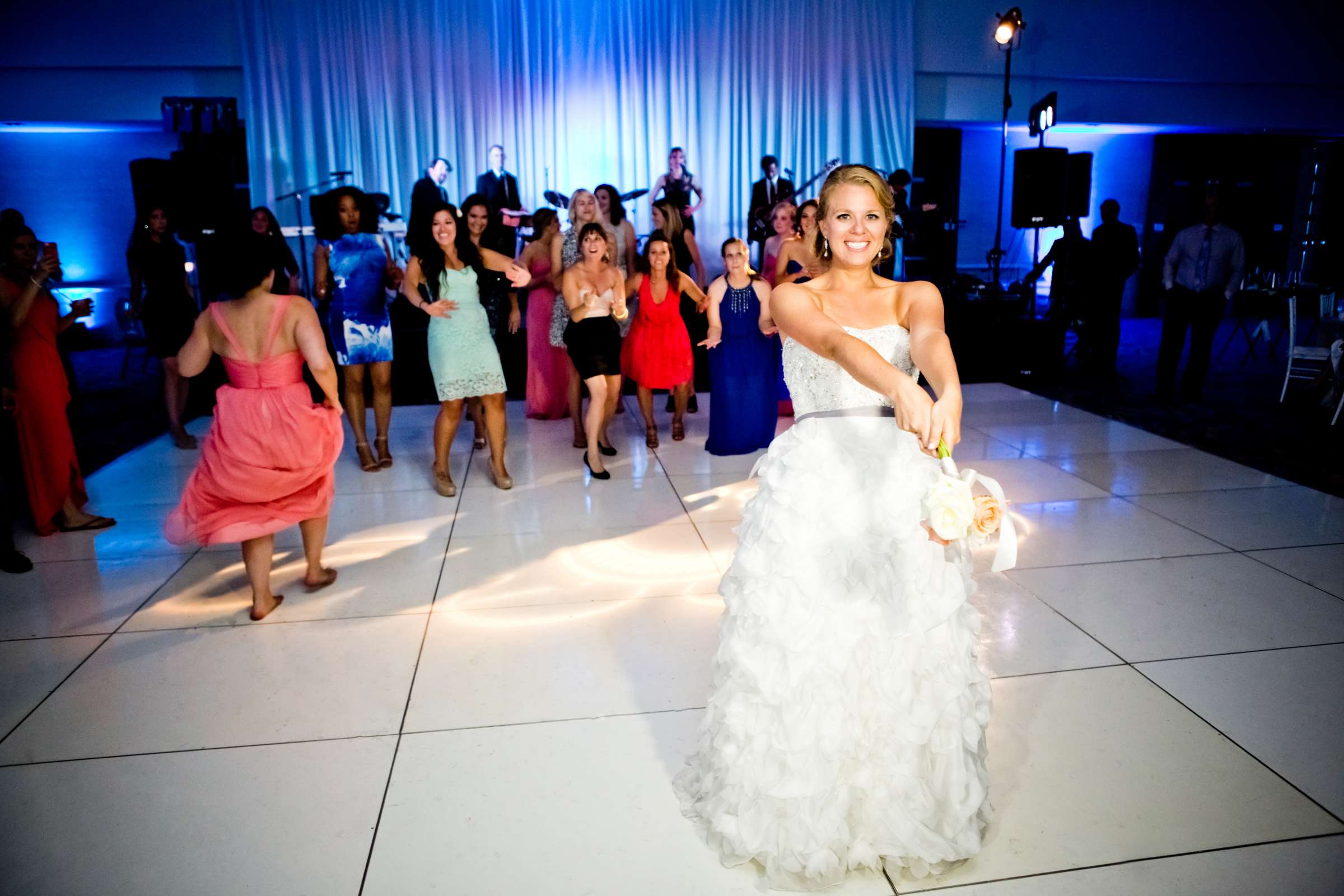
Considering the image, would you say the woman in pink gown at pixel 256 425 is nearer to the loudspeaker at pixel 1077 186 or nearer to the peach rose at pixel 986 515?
the peach rose at pixel 986 515

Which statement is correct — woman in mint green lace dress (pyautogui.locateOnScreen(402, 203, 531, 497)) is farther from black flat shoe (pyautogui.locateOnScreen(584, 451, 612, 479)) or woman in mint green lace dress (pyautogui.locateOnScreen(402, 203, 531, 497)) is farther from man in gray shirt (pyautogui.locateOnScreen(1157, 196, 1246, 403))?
man in gray shirt (pyautogui.locateOnScreen(1157, 196, 1246, 403))

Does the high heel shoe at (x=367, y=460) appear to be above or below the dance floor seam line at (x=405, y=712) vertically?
above

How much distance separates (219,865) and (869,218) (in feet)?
6.25

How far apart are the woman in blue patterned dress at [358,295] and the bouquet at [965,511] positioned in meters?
3.94

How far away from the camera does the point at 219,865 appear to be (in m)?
1.82

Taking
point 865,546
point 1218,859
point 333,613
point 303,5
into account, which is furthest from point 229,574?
point 303,5

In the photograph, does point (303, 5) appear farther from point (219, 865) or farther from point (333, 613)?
point (219, 865)

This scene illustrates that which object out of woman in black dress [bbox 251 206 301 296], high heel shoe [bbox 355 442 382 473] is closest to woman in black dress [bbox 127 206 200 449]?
woman in black dress [bbox 251 206 301 296]

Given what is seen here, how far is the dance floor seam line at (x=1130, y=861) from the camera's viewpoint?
67.6 inches

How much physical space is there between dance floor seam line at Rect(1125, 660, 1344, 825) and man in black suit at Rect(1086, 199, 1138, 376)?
6.09m

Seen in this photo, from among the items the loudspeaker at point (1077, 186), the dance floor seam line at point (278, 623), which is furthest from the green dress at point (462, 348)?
the loudspeaker at point (1077, 186)

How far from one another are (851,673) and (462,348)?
124 inches

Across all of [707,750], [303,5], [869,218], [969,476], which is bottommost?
[707,750]

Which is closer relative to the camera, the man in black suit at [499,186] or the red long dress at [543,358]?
the red long dress at [543,358]
